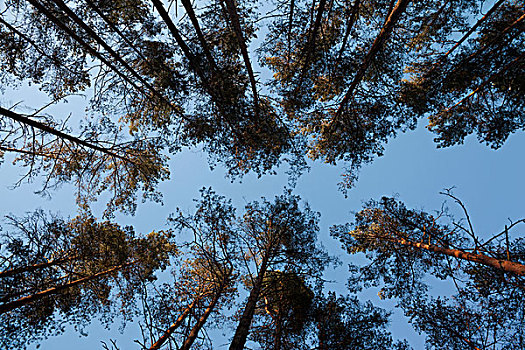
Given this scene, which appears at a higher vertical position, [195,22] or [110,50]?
[195,22]

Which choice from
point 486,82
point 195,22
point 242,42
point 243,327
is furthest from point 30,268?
point 486,82

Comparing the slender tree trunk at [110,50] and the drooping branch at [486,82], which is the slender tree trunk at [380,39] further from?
the slender tree trunk at [110,50]

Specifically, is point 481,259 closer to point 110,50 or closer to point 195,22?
point 195,22

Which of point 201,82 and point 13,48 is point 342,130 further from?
point 13,48

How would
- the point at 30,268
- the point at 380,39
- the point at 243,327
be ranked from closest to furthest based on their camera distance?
the point at 243,327, the point at 380,39, the point at 30,268

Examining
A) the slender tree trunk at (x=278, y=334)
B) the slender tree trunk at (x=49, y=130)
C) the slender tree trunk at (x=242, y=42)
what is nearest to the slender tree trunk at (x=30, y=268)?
the slender tree trunk at (x=49, y=130)

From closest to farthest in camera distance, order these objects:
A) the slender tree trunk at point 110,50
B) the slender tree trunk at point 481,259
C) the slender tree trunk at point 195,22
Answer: the slender tree trunk at point 481,259 < the slender tree trunk at point 195,22 < the slender tree trunk at point 110,50

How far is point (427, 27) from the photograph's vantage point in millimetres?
6590

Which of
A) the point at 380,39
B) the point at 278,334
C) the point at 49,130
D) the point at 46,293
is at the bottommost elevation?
the point at 46,293

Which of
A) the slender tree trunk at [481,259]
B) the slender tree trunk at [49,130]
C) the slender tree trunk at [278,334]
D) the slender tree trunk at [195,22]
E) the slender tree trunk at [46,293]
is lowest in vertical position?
the slender tree trunk at [46,293]

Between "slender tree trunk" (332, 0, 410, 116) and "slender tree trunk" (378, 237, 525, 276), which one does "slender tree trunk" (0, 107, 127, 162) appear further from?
"slender tree trunk" (378, 237, 525, 276)

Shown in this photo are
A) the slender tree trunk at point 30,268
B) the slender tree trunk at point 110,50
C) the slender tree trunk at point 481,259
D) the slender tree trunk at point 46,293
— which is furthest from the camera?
the slender tree trunk at point 30,268

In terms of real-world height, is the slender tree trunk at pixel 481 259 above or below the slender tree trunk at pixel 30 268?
above

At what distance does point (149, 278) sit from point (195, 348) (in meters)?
3.36
